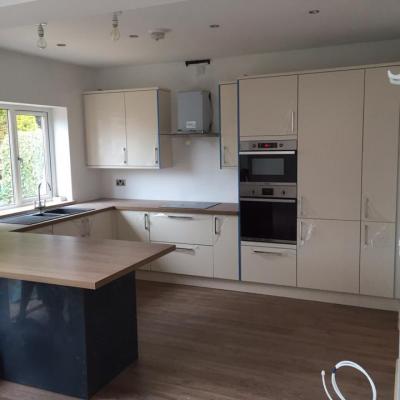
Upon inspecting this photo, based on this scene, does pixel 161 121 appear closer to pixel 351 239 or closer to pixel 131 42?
pixel 131 42

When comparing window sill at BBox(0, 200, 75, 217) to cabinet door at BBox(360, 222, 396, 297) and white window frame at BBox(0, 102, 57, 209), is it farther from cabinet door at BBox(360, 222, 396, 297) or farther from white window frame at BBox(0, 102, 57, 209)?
cabinet door at BBox(360, 222, 396, 297)

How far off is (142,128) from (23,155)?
4.22ft

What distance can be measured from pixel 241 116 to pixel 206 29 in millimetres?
944

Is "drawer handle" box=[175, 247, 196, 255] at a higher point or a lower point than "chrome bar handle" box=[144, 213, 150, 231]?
lower

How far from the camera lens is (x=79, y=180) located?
525 cm

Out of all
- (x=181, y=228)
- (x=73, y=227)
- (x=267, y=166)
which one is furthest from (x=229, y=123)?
(x=73, y=227)

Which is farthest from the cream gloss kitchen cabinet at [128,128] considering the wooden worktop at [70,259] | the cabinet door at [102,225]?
the wooden worktop at [70,259]

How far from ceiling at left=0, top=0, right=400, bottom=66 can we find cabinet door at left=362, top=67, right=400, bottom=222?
0.48 metres

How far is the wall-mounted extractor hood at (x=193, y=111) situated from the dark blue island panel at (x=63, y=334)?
2202 millimetres

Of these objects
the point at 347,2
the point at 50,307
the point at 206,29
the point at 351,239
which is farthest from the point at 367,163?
the point at 50,307

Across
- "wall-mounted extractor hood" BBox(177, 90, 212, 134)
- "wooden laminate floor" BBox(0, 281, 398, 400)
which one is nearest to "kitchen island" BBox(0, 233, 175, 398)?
"wooden laminate floor" BBox(0, 281, 398, 400)

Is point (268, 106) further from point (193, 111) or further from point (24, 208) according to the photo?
point (24, 208)

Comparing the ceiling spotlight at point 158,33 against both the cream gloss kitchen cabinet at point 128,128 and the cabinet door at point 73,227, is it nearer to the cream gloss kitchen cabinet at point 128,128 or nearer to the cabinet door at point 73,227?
the cream gloss kitchen cabinet at point 128,128

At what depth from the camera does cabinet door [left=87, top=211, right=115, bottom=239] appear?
4.66 m
